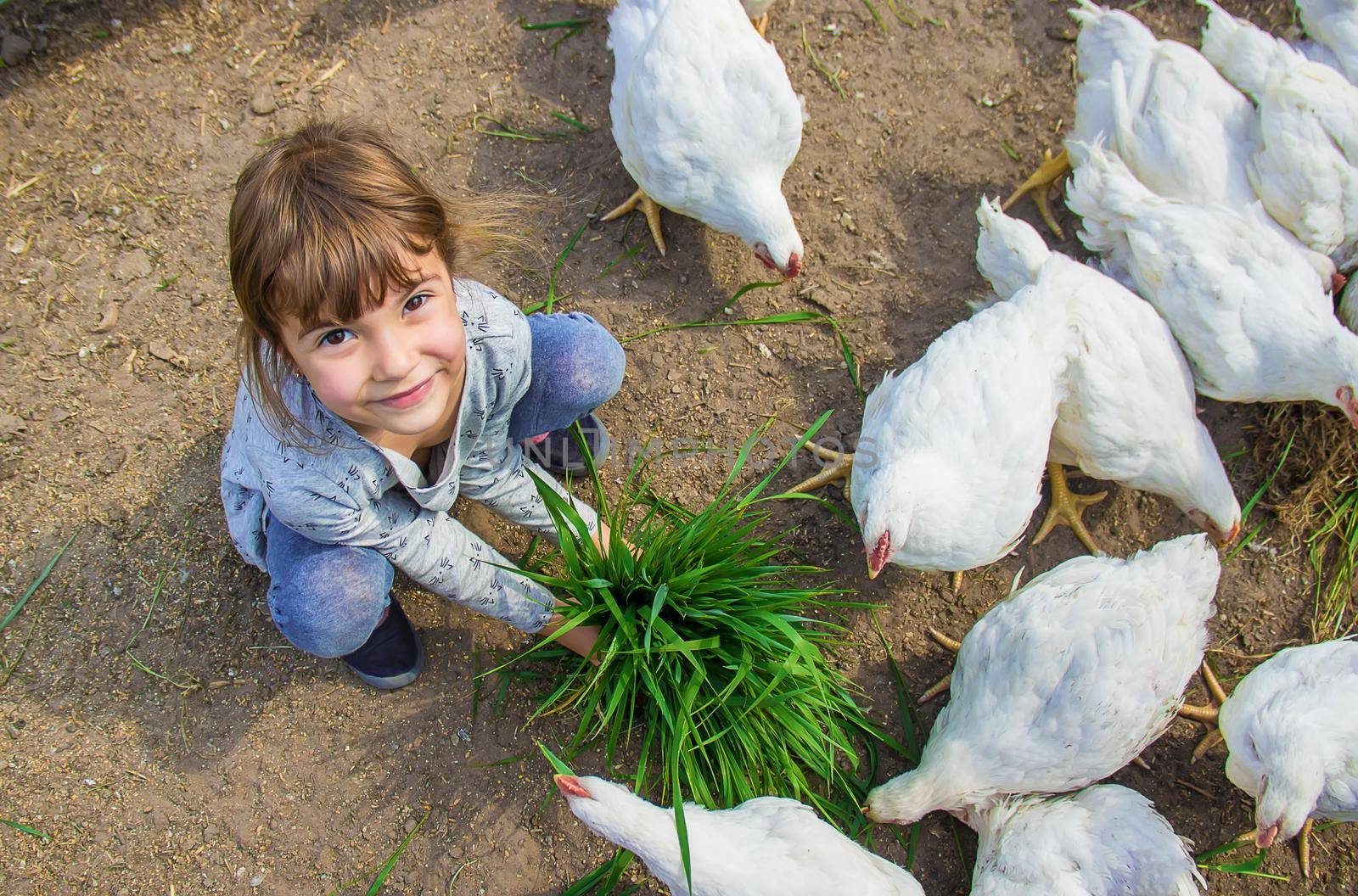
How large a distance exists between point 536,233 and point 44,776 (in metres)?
1.88

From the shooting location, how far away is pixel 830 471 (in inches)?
91.9

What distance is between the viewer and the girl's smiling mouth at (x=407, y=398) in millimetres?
1432

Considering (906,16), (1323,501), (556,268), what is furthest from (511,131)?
(1323,501)

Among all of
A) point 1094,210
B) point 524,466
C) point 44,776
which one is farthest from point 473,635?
point 1094,210

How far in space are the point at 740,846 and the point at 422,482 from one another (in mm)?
987

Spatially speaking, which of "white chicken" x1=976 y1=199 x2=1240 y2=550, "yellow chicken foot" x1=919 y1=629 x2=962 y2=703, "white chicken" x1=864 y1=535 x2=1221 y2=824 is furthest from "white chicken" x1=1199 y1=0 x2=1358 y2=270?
"yellow chicken foot" x1=919 y1=629 x2=962 y2=703

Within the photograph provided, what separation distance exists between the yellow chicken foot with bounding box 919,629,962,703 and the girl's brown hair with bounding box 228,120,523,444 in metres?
1.64

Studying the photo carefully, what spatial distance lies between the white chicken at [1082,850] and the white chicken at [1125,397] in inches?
30.9

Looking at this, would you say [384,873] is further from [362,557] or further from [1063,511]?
[1063,511]

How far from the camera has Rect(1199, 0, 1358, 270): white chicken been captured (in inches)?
89.8

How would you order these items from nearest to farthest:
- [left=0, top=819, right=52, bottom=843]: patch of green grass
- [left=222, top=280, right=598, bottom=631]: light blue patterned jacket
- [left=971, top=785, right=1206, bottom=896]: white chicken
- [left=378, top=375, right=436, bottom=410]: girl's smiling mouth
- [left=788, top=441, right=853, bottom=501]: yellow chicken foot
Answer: [left=378, top=375, right=436, bottom=410]: girl's smiling mouth → [left=222, top=280, right=598, bottom=631]: light blue patterned jacket → [left=971, top=785, right=1206, bottom=896]: white chicken → [left=0, top=819, right=52, bottom=843]: patch of green grass → [left=788, top=441, right=853, bottom=501]: yellow chicken foot

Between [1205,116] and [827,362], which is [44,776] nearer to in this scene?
[827,362]

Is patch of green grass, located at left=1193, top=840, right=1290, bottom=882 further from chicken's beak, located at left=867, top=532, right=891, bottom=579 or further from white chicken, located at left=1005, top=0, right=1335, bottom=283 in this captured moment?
white chicken, located at left=1005, top=0, right=1335, bottom=283

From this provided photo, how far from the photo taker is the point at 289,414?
1501 mm
